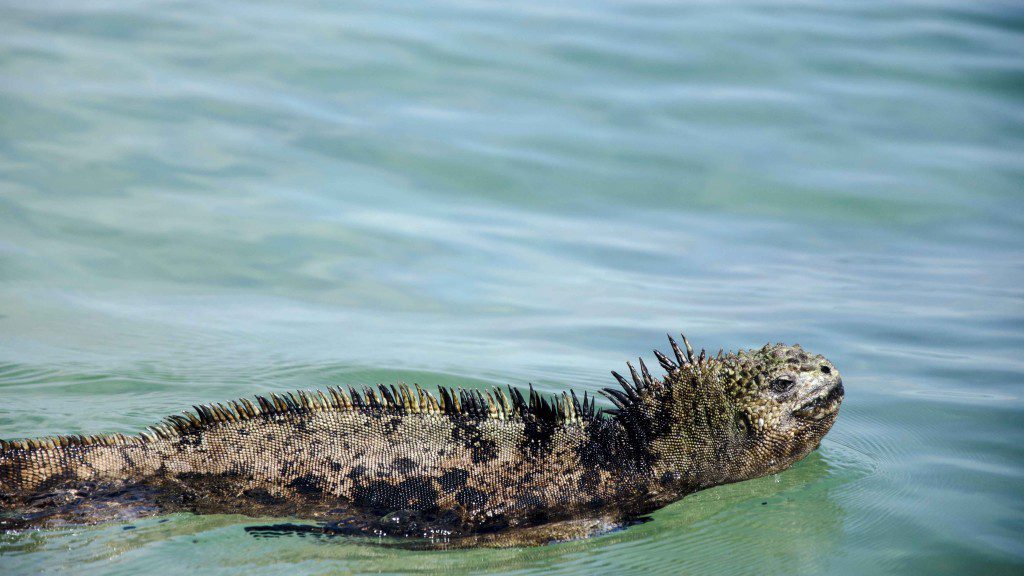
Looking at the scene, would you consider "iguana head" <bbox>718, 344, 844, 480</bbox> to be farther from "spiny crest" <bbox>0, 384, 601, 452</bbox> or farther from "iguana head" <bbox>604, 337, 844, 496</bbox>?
"spiny crest" <bbox>0, 384, 601, 452</bbox>

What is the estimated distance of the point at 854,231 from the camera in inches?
478

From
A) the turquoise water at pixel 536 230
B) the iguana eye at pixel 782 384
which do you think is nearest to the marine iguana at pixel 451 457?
the iguana eye at pixel 782 384

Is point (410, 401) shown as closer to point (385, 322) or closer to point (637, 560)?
point (637, 560)

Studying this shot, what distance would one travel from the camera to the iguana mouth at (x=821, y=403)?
5.71 m

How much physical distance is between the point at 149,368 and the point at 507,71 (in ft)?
28.7

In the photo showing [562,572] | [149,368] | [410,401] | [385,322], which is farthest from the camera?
[385,322]

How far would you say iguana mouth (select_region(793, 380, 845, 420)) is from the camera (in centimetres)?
571

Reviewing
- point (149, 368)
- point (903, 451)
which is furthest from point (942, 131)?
point (149, 368)

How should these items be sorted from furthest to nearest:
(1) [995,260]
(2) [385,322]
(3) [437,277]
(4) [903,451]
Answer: (1) [995,260] → (3) [437,277] → (2) [385,322] → (4) [903,451]

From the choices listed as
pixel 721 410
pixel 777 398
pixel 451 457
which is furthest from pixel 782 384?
pixel 451 457

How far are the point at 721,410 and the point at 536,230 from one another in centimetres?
621

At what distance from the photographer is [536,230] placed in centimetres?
1174

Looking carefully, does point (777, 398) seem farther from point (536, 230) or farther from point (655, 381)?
point (536, 230)

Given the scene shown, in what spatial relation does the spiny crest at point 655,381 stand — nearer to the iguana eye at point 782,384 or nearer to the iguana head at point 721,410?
the iguana head at point 721,410
